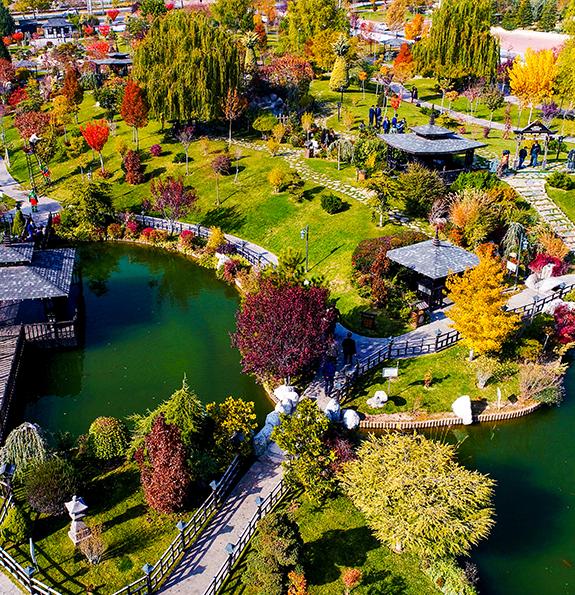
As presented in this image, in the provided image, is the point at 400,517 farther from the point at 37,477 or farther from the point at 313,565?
the point at 37,477

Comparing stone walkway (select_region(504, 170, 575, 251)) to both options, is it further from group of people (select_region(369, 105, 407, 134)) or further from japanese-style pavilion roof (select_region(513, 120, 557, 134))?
group of people (select_region(369, 105, 407, 134))

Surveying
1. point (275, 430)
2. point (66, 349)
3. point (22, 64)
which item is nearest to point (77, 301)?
point (66, 349)

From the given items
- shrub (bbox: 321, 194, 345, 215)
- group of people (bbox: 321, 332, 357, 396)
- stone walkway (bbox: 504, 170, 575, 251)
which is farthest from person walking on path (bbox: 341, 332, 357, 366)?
stone walkway (bbox: 504, 170, 575, 251)

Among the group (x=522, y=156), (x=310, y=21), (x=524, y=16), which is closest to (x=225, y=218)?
(x=522, y=156)

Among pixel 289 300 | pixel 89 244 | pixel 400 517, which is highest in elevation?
pixel 289 300

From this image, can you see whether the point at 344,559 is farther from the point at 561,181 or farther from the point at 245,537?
the point at 561,181
